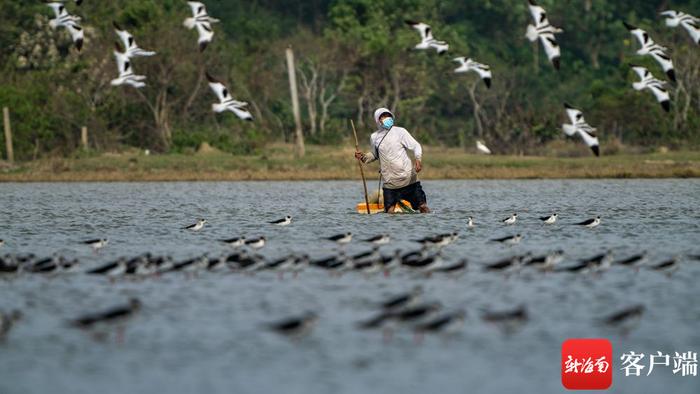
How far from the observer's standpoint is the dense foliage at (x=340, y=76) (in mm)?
50625

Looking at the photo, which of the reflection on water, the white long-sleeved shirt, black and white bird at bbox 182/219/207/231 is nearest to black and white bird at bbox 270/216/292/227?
the reflection on water

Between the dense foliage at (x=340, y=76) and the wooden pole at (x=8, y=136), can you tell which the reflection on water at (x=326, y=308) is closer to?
the wooden pole at (x=8, y=136)

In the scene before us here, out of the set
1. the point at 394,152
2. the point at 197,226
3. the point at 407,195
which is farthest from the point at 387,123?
the point at 197,226

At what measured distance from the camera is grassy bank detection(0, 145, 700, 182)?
133 ft

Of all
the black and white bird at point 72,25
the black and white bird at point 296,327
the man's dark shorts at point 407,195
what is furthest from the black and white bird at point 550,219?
the black and white bird at point 72,25

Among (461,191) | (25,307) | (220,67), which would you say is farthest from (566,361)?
(220,67)

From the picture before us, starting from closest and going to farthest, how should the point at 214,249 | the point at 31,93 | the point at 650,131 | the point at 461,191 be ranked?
the point at 214,249 → the point at 461,191 → the point at 31,93 → the point at 650,131

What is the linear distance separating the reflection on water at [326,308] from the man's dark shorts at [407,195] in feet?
1.20

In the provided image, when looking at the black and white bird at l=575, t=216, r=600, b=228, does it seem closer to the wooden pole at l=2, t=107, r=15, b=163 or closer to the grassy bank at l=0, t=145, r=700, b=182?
the grassy bank at l=0, t=145, r=700, b=182

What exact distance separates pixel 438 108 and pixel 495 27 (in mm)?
10083

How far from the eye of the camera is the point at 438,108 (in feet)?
210

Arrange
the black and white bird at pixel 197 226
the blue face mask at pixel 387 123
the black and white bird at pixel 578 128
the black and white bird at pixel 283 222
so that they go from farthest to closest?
the black and white bird at pixel 578 128 < the blue face mask at pixel 387 123 < the black and white bird at pixel 283 222 < the black and white bird at pixel 197 226

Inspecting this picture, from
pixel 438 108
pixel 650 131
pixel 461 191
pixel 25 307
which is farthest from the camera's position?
pixel 438 108

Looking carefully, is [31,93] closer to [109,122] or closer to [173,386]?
[109,122]
